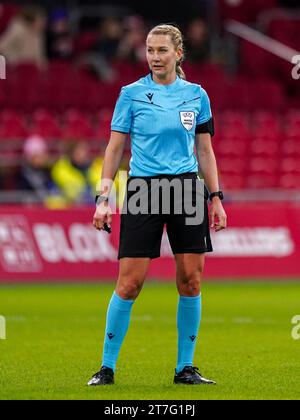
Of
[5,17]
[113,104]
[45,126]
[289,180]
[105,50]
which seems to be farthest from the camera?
[105,50]

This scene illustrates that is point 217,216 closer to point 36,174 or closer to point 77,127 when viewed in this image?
point 36,174

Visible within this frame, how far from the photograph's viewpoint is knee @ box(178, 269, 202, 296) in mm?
8156

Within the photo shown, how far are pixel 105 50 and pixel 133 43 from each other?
2.71 feet

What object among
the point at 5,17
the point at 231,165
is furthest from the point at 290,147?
the point at 5,17

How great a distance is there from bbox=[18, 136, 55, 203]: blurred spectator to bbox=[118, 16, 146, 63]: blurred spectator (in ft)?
18.0

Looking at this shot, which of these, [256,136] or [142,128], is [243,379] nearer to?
[142,128]

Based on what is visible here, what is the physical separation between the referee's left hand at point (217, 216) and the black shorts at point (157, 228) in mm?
92

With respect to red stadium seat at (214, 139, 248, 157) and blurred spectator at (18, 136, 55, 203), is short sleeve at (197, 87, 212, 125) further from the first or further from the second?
red stadium seat at (214, 139, 248, 157)

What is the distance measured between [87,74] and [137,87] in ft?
54.3

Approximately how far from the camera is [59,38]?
2389 centimetres

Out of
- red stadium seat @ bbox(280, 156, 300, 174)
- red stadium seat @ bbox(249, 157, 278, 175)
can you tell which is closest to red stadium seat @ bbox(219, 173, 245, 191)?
red stadium seat @ bbox(249, 157, 278, 175)
